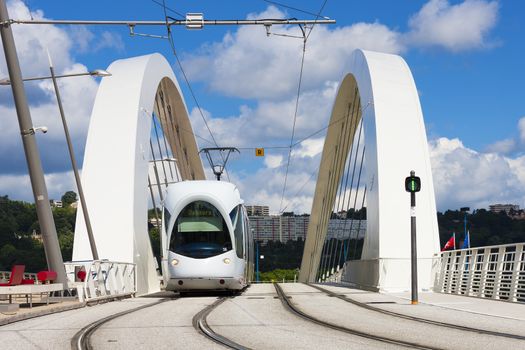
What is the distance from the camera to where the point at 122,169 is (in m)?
32.3

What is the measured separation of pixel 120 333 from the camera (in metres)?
11.5

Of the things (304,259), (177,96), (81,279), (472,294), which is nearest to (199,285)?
(81,279)

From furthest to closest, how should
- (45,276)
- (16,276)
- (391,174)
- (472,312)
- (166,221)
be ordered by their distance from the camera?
(391,174) < (166,221) < (45,276) < (16,276) < (472,312)

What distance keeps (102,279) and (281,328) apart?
38.0ft

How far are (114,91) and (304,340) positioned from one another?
26.0 m

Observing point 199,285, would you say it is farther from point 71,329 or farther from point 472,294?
point 71,329

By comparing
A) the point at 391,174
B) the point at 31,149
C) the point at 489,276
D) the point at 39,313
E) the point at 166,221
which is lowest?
the point at 39,313

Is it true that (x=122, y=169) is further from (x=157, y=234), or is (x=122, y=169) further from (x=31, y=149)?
(x=157, y=234)

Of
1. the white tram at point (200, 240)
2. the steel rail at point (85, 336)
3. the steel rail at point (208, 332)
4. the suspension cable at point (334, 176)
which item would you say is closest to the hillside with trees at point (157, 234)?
the suspension cable at point (334, 176)

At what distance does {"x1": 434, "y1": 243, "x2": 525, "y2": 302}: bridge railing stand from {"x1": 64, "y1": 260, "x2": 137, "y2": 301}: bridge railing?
341 inches

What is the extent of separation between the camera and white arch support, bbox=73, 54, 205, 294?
30.9 meters

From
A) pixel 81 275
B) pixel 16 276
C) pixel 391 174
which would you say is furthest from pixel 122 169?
pixel 16 276

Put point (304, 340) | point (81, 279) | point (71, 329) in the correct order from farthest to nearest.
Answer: point (81, 279), point (71, 329), point (304, 340)

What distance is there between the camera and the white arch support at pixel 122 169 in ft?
101
